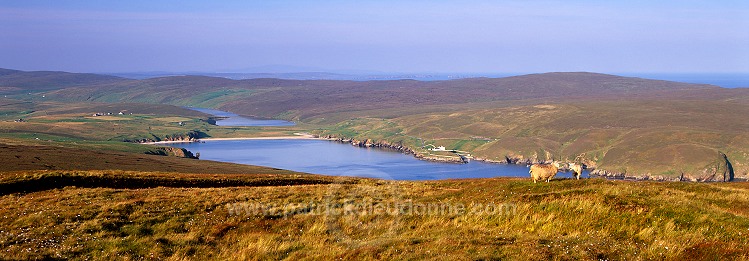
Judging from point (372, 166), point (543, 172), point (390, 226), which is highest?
point (543, 172)

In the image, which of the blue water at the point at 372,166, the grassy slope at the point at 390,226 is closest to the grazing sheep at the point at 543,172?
the grassy slope at the point at 390,226

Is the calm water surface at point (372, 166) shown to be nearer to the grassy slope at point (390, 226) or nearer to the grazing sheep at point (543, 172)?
the grazing sheep at point (543, 172)

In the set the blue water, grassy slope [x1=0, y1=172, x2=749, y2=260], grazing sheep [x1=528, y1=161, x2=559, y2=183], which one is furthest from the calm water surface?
grassy slope [x1=0, y1=172, x2=749, y2=260]

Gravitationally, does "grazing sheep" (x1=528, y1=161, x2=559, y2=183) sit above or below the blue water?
above

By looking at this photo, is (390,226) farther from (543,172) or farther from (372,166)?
(372,166)

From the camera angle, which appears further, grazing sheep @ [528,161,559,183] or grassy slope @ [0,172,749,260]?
grazing sheep @ [528,161,559,183]

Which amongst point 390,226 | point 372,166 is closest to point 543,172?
point 390,226

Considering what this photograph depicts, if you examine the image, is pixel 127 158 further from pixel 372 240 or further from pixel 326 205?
pixel 372 240

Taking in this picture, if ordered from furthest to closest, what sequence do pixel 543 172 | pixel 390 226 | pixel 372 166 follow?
pixel 372 166 → pixel 543 172 → pixel 390 226

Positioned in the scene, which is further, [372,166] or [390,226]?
[372,166]

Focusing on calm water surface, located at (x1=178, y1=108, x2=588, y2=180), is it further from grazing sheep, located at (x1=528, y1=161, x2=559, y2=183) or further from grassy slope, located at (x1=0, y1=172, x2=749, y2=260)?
grassy slope, located at (x1=0, y1=172, x2=749, y2=260)

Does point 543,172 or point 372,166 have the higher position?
point 543,172
